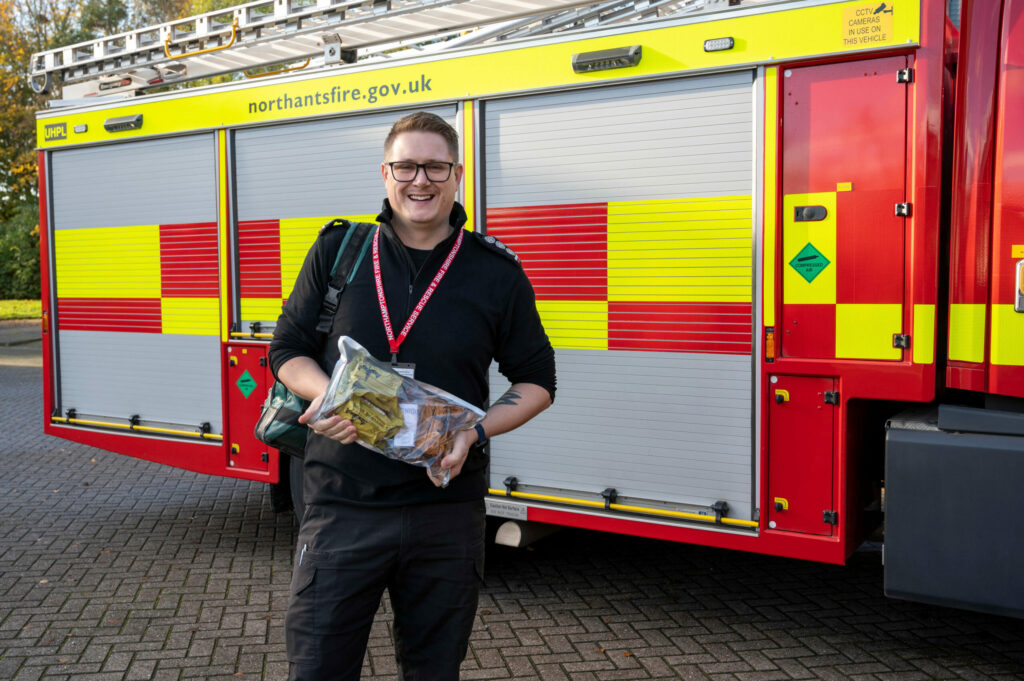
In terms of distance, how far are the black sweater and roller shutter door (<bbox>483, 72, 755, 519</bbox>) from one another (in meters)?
1.62

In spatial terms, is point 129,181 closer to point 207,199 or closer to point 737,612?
point 207,199

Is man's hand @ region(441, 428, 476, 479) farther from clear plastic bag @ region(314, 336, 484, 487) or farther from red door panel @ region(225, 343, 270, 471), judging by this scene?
red door panel @ region(225, 343, 270, 471)

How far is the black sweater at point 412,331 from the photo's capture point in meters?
2.24

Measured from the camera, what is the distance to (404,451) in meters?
2.10

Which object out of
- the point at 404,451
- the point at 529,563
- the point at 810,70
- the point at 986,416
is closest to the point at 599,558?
the point at 529,563

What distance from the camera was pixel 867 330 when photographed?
3.50 metres

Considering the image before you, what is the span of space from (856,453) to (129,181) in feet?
14.2

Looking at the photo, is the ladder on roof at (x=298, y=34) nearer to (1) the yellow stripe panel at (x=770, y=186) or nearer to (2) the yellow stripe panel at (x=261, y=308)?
(1) the yellow stripe panel at (x=770, y=186)

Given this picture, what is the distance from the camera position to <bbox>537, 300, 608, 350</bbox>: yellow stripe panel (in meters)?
4.13

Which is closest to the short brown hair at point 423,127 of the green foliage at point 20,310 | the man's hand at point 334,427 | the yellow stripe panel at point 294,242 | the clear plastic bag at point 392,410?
the clear plastic bag at point 392,410

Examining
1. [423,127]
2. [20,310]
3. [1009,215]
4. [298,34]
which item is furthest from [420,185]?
[20,310]

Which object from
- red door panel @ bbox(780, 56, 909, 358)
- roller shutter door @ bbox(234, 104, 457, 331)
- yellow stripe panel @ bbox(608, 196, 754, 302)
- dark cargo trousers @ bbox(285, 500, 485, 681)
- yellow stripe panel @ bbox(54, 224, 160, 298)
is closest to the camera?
dark cargo trousers @ bbox(285, 500, 485, 681)

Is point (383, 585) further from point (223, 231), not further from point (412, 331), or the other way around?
point (223, 231)

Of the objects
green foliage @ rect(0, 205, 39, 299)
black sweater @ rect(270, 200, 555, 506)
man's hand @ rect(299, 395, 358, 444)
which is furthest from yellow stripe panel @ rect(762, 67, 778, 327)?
green foliage @ rect(0, 205, 39, 299)
